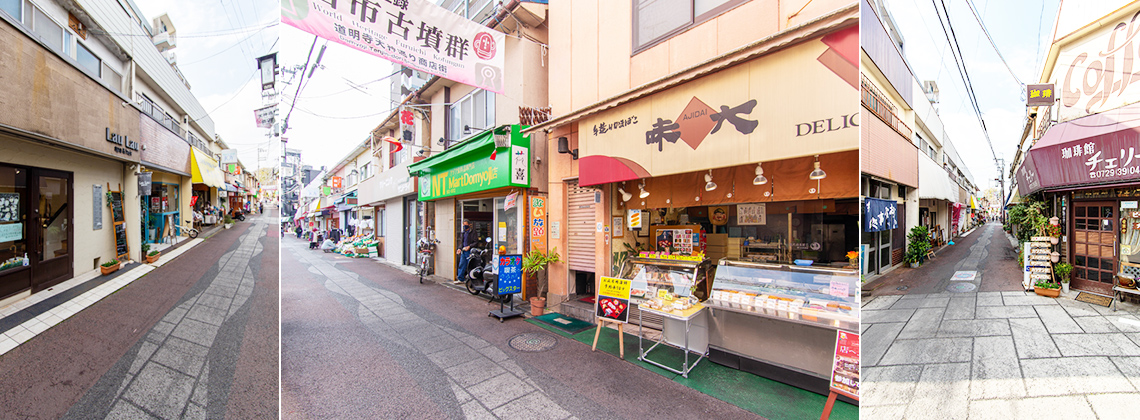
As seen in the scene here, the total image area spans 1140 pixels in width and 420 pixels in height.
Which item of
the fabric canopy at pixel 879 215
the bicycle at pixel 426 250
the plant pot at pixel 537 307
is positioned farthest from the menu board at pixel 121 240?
the bicycle at pixel 426 250

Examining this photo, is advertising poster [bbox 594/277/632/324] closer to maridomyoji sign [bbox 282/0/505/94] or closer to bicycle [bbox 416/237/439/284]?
maridomyoji sign [bbox 282/0/505/94]

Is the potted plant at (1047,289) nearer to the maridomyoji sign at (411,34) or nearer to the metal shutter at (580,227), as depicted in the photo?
the maridomyoji sign at (411,34)

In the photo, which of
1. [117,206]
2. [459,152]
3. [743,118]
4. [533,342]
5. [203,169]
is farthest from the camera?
[459,152]

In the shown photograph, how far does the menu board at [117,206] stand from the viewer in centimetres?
93

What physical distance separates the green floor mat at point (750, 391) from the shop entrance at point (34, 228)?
382cm

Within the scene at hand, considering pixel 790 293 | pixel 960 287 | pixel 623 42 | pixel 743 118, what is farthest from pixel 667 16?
pixel 960 287

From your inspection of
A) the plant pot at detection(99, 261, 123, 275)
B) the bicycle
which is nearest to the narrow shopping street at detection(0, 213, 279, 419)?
the plant pot at detection(99, 261, 123, 275)

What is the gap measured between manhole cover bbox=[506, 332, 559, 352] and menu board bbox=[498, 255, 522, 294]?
43.3 inches

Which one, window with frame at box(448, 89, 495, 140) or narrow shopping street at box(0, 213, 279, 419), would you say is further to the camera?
window with frame at box(448, 89, 495, 140)

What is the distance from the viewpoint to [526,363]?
420 cm

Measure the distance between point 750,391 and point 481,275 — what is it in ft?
19.4

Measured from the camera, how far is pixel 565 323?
5.82 meters

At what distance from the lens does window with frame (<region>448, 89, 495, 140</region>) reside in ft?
27.9

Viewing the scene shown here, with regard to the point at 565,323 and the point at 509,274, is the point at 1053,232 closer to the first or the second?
the point at 565,323
